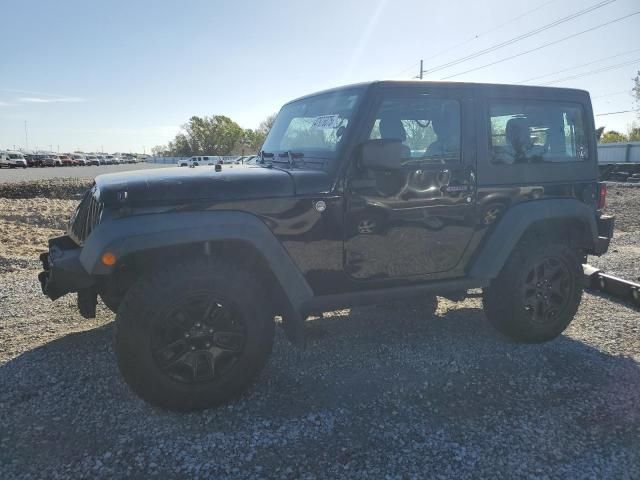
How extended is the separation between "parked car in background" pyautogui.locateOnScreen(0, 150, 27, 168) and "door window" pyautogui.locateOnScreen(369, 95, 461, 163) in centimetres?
4703

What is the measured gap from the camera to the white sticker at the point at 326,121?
10.8ft

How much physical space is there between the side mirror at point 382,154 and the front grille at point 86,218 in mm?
1648

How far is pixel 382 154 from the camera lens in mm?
2902

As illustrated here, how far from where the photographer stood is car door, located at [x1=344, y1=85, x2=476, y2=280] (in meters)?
3.13

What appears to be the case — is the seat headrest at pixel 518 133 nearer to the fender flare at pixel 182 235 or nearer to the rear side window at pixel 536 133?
the rear side window at pixel 536 133

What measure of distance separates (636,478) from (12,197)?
52.6ft

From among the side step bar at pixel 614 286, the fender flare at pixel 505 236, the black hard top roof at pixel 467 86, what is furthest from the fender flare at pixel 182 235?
the side step bar at pixel 614 286

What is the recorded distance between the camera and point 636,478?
232 centimetres

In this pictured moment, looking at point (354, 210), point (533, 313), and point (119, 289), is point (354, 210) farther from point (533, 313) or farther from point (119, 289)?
point (533, 313)

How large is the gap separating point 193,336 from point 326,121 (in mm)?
1763

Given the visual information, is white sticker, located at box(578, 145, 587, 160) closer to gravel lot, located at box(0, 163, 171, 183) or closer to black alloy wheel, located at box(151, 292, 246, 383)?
black alloy wheel, located at box(151, 292, 246, 383)

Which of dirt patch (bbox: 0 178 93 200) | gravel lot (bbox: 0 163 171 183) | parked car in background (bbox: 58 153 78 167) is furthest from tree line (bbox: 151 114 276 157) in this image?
dirt patch (bbox: 0 178 93 200)

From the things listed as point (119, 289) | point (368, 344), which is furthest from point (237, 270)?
point (368, 344)

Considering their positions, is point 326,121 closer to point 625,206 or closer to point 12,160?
point 625,206
